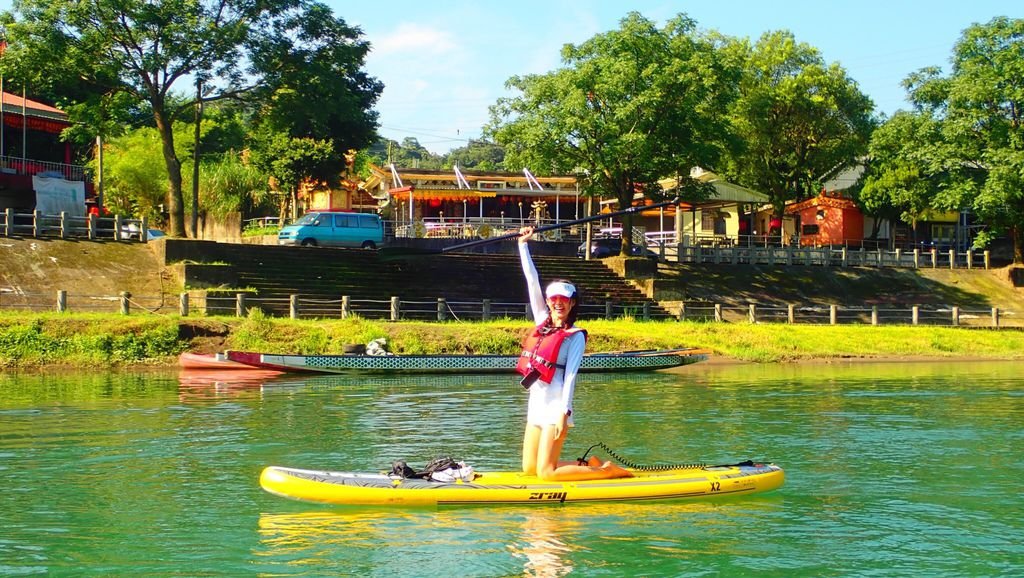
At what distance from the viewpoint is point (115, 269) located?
33906mm

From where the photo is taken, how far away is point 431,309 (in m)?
34.6

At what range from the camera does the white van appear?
42469 mm

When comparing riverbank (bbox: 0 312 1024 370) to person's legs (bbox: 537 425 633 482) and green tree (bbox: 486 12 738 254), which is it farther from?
person's legs (bbox: 537 425 633 482)

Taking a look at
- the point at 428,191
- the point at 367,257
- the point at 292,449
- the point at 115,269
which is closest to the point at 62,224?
the point at 115,269

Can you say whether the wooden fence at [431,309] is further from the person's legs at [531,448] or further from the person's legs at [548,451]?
the person's legs at [548,451]

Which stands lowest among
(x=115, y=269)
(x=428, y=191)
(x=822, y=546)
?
(x=822, y=546)

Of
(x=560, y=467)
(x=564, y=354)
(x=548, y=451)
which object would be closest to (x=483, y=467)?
(x=560, y=467)

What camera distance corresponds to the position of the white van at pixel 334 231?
42.5 metres

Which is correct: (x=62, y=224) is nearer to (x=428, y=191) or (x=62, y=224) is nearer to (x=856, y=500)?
(x=428, y=191)

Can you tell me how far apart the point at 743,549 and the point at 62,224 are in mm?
30701

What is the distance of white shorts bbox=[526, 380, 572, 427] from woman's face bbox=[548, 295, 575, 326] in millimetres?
643

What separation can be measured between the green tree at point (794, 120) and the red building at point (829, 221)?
4.85 feet

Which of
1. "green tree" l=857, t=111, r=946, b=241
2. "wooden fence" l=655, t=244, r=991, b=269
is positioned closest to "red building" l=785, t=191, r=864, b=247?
"green tree" l=857, t=111, r=946, b=241

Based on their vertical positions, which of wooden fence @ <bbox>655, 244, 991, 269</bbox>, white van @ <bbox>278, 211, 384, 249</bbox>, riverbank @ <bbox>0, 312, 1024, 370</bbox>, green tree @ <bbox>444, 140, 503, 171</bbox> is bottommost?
riverbank @ <bbox>0, 312, 1024, 370</bbox>
